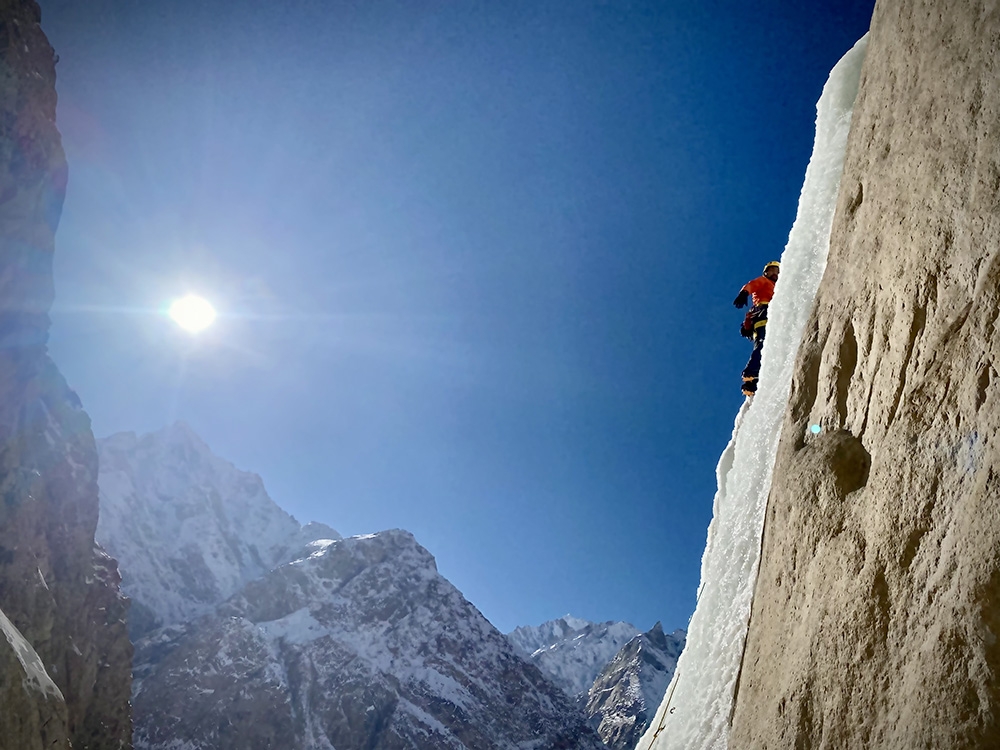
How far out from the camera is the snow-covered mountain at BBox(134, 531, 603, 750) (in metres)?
124

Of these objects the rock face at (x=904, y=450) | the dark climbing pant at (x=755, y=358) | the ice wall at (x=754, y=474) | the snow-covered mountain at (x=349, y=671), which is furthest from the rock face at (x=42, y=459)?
the snow-covered mountain at (x=349, y=671)

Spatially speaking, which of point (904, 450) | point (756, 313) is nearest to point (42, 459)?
point (756, 313)

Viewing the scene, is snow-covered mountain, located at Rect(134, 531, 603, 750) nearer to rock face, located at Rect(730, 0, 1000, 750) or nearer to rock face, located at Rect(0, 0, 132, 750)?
rock face, located at Rect(0, 0, 132, 750)

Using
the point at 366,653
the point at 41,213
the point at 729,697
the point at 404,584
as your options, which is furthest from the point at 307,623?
the point at 729,697

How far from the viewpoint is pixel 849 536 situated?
3488mm

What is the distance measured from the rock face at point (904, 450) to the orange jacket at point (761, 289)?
390cm

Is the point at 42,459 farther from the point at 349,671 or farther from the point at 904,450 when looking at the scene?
the point at 349,671

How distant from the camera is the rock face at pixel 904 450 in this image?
2461mm

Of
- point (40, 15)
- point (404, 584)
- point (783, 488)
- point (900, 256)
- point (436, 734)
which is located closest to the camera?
point (900, 256)

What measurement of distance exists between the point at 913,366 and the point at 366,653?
16925cm

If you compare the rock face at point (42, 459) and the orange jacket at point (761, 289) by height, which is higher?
the rock face at point (42, 459)

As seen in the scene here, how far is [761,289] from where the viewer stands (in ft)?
28.2

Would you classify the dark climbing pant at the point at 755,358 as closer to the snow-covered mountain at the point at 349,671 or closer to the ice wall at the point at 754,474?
the ice wall at the point at 754,474

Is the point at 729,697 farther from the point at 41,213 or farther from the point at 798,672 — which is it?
the point at 41,213
